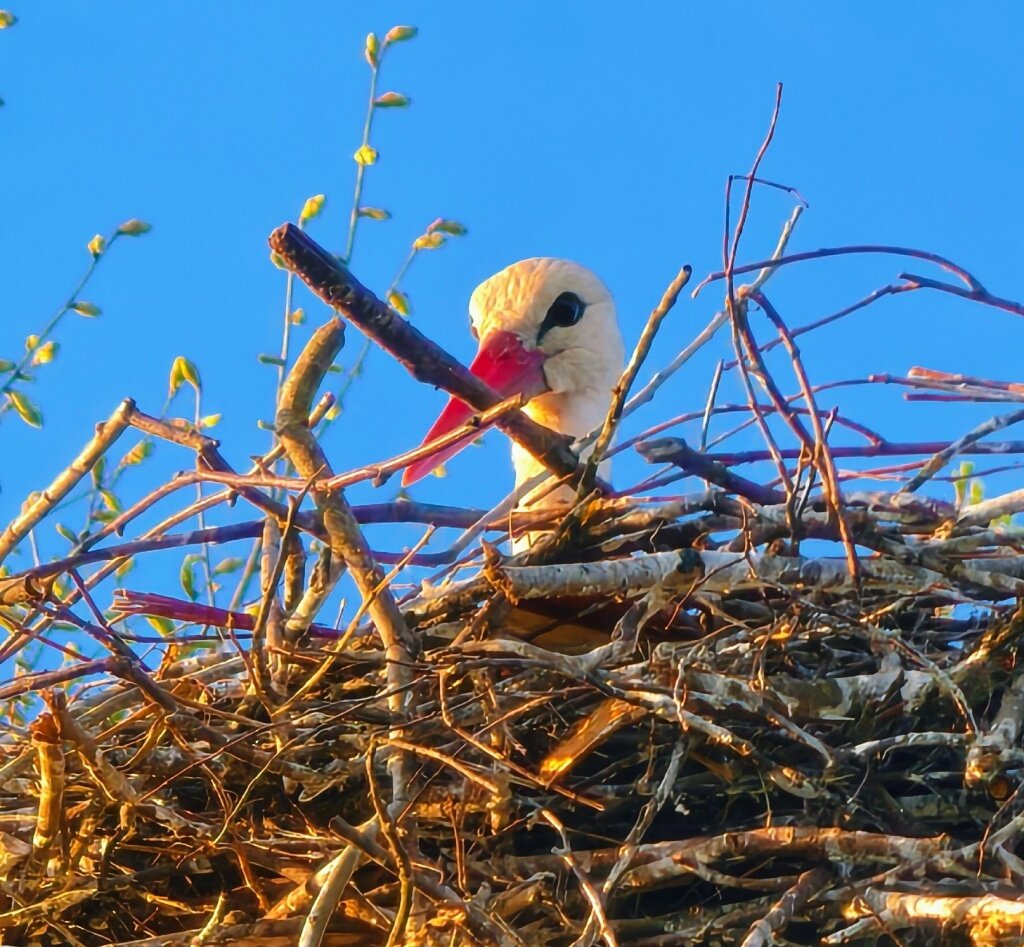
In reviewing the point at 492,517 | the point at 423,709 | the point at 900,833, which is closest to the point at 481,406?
the point at 492,517

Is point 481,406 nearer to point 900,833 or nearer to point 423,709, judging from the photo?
point 423,709

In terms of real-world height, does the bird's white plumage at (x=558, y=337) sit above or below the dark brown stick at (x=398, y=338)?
above

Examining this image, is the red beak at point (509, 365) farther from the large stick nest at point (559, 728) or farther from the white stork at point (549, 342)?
the large stick nest at point (559, 728)

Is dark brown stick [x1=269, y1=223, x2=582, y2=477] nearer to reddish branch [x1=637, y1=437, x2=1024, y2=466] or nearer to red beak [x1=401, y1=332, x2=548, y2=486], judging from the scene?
reddish branch [x1=637, y1=437, x2=1024, y2=466]

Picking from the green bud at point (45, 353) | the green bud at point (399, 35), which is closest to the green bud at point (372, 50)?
the green bud at point (399, 35)

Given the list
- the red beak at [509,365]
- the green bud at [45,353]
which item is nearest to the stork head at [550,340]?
the red beak at [509,365]

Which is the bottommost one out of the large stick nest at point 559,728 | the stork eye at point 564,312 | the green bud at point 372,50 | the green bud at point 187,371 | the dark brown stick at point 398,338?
the large stick nest at point 559,728

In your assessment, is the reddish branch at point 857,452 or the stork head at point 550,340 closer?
the reddish branch at point 857,452

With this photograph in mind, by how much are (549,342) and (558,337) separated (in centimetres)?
2

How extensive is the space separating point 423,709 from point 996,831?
2.23 ft

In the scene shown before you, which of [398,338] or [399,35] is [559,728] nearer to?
[398,338]

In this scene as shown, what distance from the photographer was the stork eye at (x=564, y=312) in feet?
9.97

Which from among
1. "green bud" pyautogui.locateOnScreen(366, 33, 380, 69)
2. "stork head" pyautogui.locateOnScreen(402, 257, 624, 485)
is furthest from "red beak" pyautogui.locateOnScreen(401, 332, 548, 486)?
"green bud" pyautogui.locateOnScreen(366, 33, 380, 69)

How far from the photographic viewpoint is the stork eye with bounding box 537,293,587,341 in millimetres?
3039
